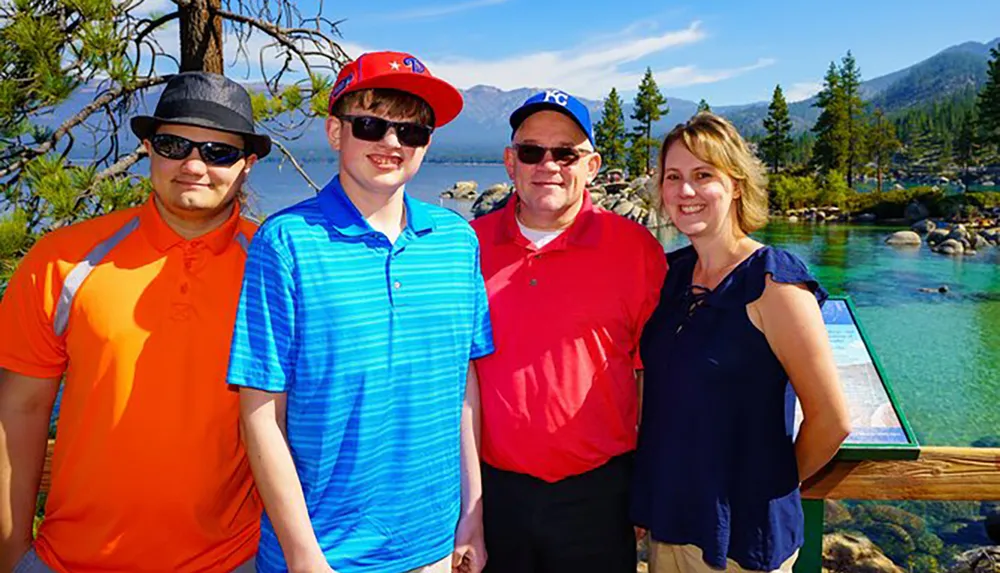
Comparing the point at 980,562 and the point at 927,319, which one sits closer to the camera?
the point at 980,562

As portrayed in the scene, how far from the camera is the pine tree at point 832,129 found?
61125mm

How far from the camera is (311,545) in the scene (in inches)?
75.7

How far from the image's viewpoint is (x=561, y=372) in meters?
2.60

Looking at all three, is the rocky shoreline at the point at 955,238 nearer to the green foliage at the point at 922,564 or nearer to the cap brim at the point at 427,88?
the green foliage at the point at 922,564

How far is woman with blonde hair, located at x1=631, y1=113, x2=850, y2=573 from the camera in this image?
2.18 meters

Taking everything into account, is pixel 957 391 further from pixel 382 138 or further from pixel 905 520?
pixel 382 138

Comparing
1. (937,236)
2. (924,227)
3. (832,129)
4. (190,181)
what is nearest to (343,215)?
(190,181)

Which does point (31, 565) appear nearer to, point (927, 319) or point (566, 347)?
point (566, 347)

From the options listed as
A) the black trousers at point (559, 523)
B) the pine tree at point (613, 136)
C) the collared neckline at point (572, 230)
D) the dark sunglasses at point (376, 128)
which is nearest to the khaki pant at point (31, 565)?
the black trousers at point (559, 523)

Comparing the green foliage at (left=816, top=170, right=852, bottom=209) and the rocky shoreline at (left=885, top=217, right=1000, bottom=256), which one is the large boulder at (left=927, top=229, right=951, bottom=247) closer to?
the rocky shoreline at (left=885, top=217, right=1000, bottom=256)

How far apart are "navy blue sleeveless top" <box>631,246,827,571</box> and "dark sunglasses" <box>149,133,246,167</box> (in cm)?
163

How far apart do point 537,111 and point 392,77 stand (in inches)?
33.1

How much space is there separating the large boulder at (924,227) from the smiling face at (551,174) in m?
50.0

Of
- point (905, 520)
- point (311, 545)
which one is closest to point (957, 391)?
point (905, 520)
